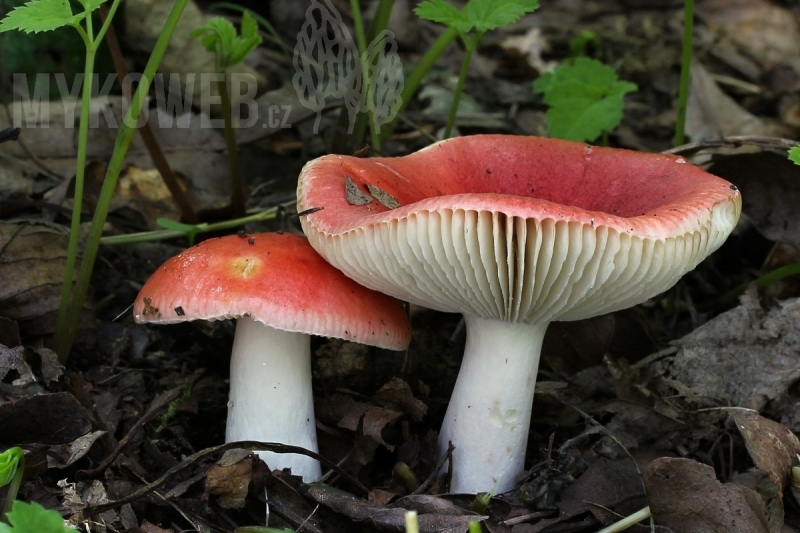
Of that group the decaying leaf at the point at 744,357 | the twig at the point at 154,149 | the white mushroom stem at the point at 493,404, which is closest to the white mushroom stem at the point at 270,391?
the white mushroom stem at the point at 493,404

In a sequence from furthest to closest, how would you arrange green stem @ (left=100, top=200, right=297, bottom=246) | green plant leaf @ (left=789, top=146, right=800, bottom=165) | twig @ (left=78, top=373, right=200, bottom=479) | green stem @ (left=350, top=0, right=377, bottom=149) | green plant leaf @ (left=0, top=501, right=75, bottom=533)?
green stem @ (left=350, top=0, right=377, bottom=149) < green stem @ (left=100, top=200, right=297, bottom=246) < twig @ (left=78, top=373, right=200, bottom=479) < green plant leaf @ (left=789, top=146, right=800, bottom=165) < green plant leaf @ (left=0, top=501, right=75, bottom=533)

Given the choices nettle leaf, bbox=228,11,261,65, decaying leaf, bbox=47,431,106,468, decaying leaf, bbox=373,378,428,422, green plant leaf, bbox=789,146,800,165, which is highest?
nettle leaf, bbox=228,11,261,65

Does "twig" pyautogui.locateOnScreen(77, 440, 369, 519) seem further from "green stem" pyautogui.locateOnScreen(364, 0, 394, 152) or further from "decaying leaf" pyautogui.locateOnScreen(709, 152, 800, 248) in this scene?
"decaying leaf" pyautogui.locateOnScreen(709, 152, 800, 248)

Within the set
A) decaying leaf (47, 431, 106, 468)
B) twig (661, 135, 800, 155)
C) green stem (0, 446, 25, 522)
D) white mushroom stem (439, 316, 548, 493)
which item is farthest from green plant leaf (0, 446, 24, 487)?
twig (661, 135, 800, 155)

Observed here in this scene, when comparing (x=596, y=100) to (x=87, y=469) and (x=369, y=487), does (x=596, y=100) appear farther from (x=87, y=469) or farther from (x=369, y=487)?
(x=87, y=469)

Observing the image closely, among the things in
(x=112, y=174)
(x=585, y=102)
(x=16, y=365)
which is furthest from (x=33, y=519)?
(x=585, y=102)

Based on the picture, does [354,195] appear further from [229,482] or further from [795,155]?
[795,155]

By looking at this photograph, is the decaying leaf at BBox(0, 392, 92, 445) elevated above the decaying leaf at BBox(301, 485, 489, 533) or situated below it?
above
